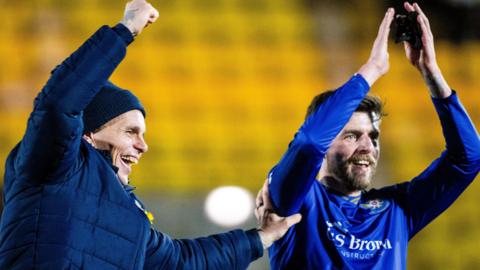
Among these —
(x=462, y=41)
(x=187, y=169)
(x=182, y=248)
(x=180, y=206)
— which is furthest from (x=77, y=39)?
(x=182, y=248)

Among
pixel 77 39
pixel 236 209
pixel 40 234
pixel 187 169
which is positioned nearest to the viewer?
pixel 40 234

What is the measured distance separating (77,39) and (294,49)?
1.83m

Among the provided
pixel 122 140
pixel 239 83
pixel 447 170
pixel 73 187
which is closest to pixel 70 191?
pixel 73 187

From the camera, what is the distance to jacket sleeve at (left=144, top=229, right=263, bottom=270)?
7.86ft

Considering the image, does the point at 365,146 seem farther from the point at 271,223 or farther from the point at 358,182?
the point at 271,223

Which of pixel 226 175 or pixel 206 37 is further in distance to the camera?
pixel 206 37

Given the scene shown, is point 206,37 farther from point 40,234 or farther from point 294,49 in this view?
point 40,234

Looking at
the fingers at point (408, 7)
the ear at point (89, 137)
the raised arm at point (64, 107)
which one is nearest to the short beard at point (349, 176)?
the fingers at point (408, 7)

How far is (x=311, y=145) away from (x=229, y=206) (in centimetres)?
307

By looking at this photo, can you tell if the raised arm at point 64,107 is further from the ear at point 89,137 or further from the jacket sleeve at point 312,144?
the jacket sleeve at point 312,144

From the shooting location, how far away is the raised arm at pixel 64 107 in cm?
188

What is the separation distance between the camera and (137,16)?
6.78ft

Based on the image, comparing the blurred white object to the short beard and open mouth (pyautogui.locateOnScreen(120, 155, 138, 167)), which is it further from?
open mouth (pyautogui.locateOnScreen(120, 155, 138, 167))

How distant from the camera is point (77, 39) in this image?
6.71 m
